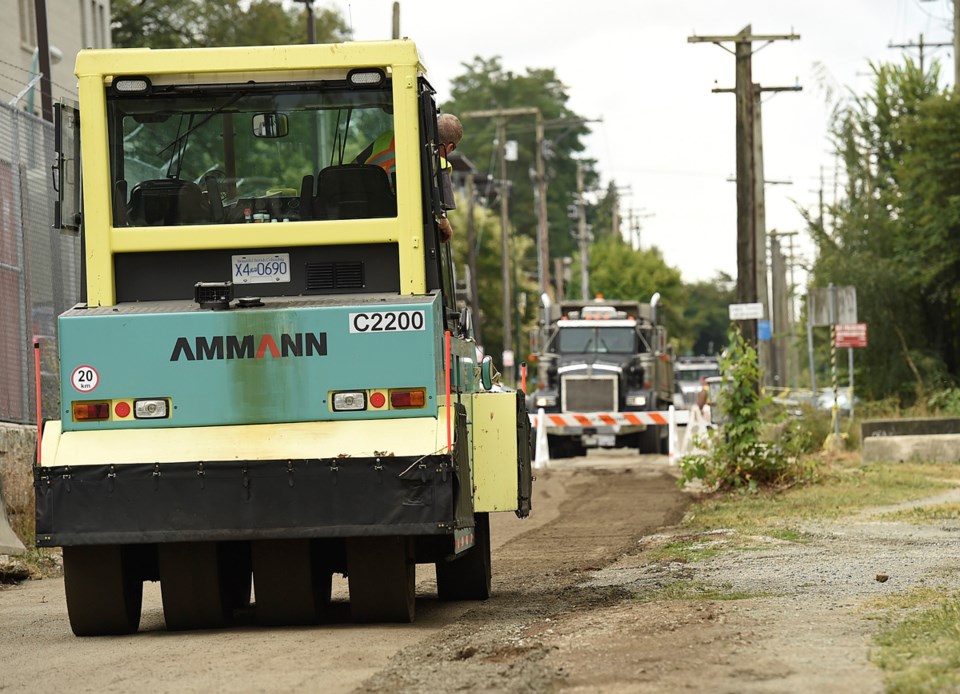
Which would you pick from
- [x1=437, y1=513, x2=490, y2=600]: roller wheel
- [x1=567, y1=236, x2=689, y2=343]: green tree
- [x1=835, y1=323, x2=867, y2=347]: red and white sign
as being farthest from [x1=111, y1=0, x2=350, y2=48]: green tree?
[x1=437, y1=513, x2=490, y2=600]: roller wheel

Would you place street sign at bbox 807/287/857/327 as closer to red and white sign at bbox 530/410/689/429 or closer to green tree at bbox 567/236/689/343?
red and white sign at bbox 530/410/689/429

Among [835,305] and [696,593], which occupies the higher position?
[835,305]

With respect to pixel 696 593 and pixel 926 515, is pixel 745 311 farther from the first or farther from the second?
pixel 696 593

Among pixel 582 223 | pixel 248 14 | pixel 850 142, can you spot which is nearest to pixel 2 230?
pixel 850 142

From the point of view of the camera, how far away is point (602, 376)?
35.5 metres

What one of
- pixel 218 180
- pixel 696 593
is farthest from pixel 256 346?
pixel 696 593

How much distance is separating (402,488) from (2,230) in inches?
326

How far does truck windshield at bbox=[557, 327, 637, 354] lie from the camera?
36.2m

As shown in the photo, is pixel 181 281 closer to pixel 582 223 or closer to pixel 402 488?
pixel 402 488

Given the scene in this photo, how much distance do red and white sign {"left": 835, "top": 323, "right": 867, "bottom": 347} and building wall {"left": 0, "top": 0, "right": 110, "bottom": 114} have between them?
1566 cm

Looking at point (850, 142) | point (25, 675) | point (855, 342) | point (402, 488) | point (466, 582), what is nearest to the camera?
point (25, 675)

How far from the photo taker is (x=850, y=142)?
5050cm

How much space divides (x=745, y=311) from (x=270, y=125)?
20.7 m

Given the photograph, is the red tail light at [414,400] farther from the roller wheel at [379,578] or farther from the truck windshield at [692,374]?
the truck windshield at [692,374]
